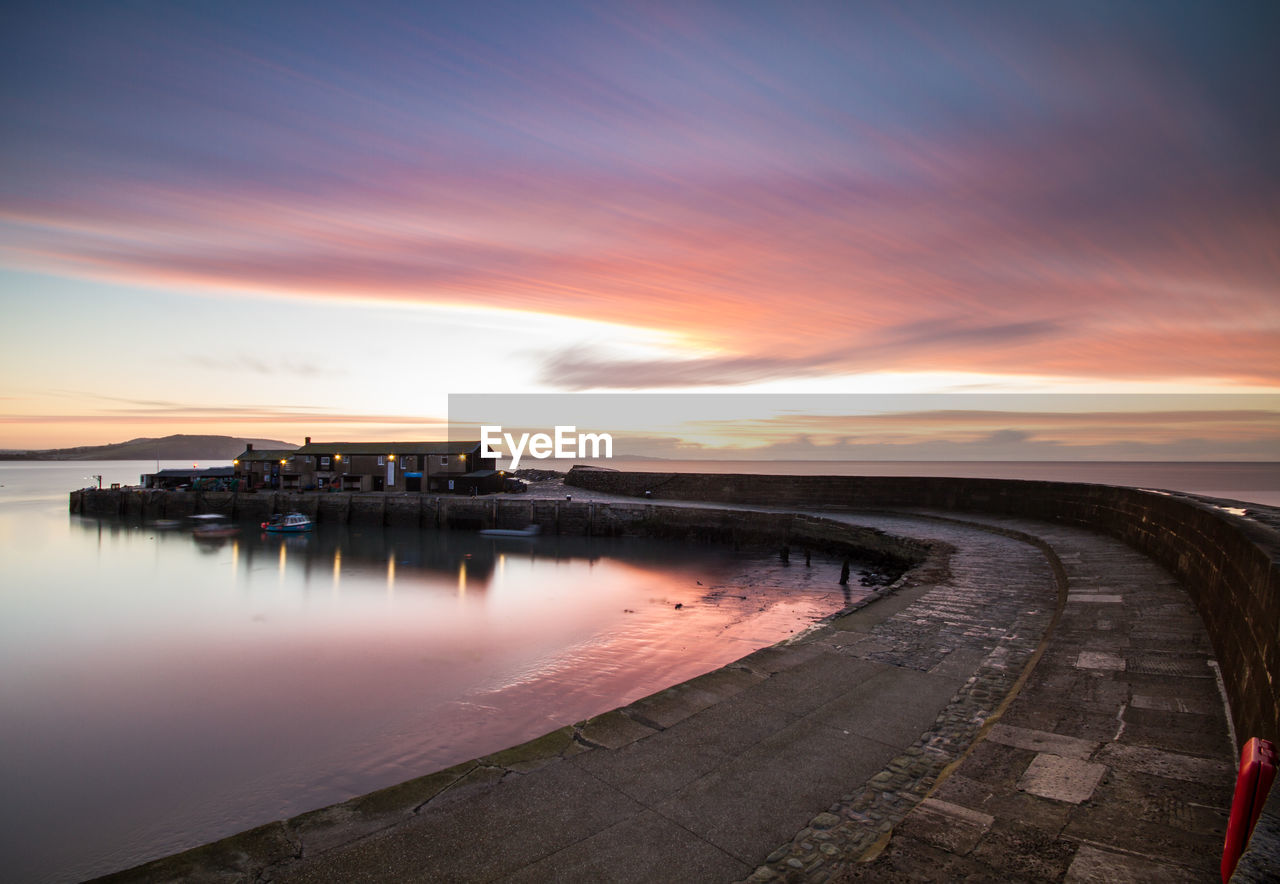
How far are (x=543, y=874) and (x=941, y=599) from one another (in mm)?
9607

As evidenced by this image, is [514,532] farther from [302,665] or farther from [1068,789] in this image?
[1068,789]

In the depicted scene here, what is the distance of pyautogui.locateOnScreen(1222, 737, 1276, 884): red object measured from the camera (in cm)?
305

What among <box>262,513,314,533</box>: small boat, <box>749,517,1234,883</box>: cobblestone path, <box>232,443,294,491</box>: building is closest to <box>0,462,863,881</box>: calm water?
<box>749,517,1234,883</box>: cobblestone path

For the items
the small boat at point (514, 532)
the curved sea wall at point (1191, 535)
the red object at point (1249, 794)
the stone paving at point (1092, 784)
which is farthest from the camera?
the small boat at point (514, 532)

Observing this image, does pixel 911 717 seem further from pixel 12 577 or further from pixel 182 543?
pixel 182 543

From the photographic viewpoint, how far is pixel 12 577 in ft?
98.6

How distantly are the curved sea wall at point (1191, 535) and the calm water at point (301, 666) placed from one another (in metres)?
6.63

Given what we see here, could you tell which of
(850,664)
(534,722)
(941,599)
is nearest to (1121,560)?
(941,599)

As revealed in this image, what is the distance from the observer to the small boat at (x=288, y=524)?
135ft

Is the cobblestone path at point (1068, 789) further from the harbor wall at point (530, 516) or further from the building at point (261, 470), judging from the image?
the building at point (261, 470)

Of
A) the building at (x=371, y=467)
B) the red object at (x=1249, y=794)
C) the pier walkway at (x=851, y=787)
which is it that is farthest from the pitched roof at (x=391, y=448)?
the red object at (x=1249, y=794)

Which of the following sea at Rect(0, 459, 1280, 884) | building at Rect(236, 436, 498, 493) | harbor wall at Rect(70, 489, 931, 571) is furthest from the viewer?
building at Rect(236, 436, 498, 493)

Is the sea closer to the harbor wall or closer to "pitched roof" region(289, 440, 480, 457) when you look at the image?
the harbor wall

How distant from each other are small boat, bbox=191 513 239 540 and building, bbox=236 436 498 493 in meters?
5.23
